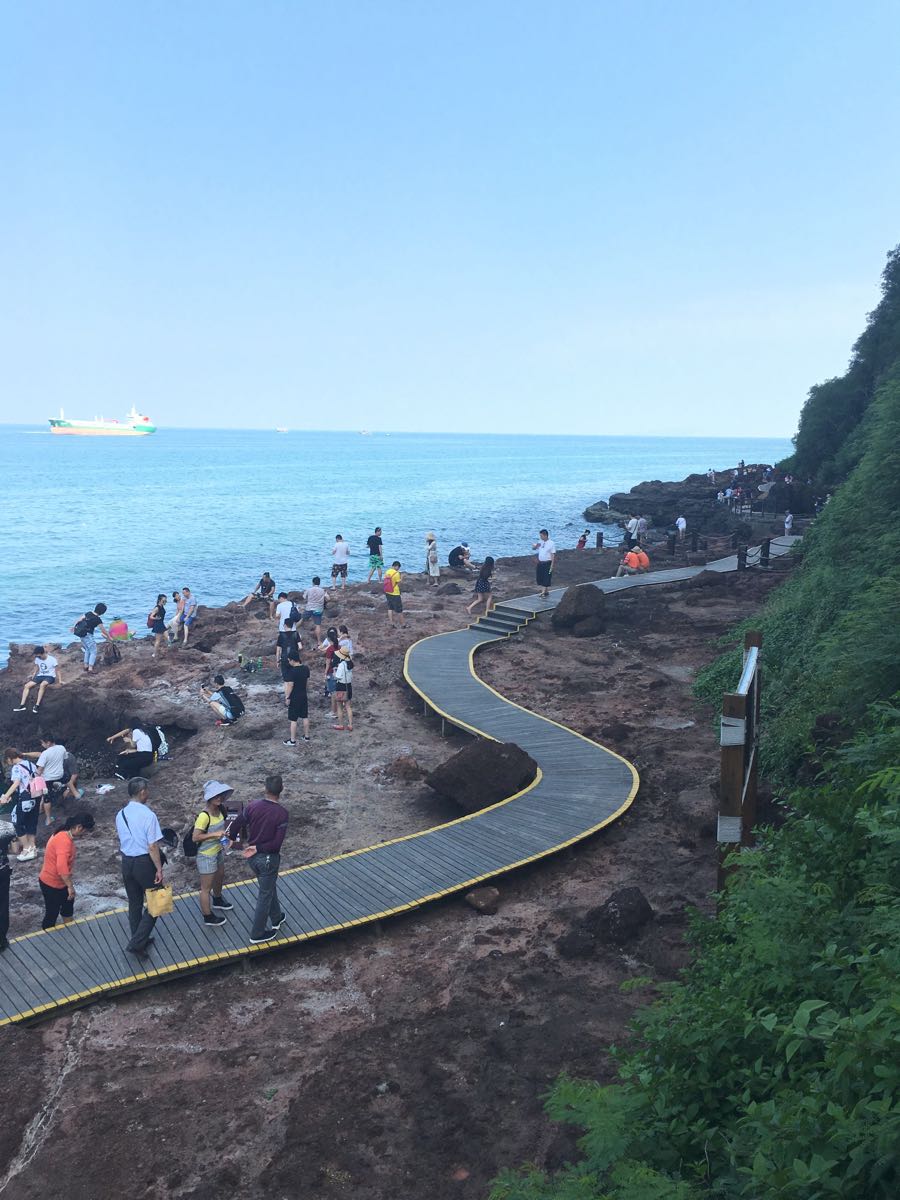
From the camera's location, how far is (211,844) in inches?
397

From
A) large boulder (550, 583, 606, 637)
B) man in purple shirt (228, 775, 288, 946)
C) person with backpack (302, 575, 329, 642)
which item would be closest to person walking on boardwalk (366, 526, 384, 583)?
person with backpack (302, 575, 329, 642)

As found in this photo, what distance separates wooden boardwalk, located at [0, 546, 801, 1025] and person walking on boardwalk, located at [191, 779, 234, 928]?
0.23 meters

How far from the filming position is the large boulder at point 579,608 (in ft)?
83.9

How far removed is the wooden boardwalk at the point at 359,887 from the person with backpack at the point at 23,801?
12.0 ft

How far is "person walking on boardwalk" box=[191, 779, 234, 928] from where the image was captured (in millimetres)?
9898

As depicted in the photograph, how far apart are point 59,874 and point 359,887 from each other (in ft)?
12.1

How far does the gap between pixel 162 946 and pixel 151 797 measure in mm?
6531

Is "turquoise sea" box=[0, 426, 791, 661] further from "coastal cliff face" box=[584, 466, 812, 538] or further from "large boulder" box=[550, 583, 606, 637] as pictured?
"large boulder" box=[550, 583, 606, 637]

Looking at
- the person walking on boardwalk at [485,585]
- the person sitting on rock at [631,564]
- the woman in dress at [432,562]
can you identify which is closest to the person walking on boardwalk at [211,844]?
the person walking on boardwalk at [485,585]

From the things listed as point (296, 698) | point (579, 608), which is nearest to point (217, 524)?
point (579, 608)

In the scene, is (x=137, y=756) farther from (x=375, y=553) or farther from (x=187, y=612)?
(x=375, y=553)

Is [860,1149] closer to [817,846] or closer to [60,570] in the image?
[817,846]

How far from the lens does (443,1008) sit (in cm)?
892

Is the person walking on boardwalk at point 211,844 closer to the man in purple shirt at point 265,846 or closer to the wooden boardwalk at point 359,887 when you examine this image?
the wooden boardwalk at point 359,887
